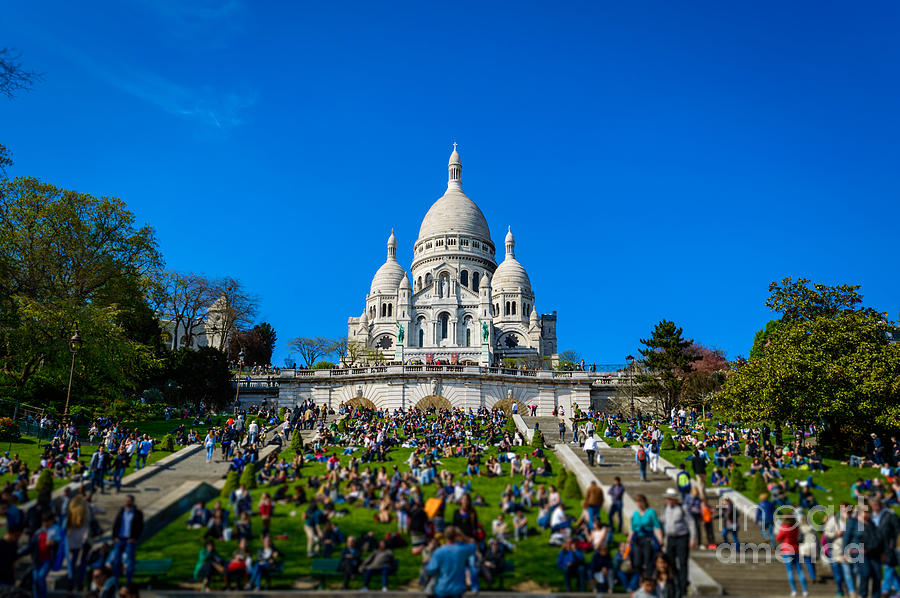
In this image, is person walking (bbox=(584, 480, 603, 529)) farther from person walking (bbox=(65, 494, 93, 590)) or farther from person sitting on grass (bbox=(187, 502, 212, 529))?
person walking (bbox=(65, 494, 93, 590))

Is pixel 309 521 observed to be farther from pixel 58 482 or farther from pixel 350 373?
pixel 350 373

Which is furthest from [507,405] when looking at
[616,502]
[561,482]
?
[616,502]

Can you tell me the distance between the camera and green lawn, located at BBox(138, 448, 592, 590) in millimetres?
13727

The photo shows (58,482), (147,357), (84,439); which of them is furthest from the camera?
(147,357)

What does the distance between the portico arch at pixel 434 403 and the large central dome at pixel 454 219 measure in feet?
197

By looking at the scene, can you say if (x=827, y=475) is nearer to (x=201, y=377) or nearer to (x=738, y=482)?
(x=738, y=482)

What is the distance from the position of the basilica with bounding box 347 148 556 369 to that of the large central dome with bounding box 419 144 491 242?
0.15 meters

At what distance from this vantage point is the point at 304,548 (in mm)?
15453

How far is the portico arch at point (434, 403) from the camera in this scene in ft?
151

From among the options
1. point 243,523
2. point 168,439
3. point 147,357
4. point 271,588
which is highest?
point 147,357

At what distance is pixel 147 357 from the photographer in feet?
131

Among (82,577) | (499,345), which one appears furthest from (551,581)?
(499,345)

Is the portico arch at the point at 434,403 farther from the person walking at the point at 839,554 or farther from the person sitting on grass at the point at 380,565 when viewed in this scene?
the person walking at the point at 839,554

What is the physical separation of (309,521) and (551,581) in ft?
16.9
